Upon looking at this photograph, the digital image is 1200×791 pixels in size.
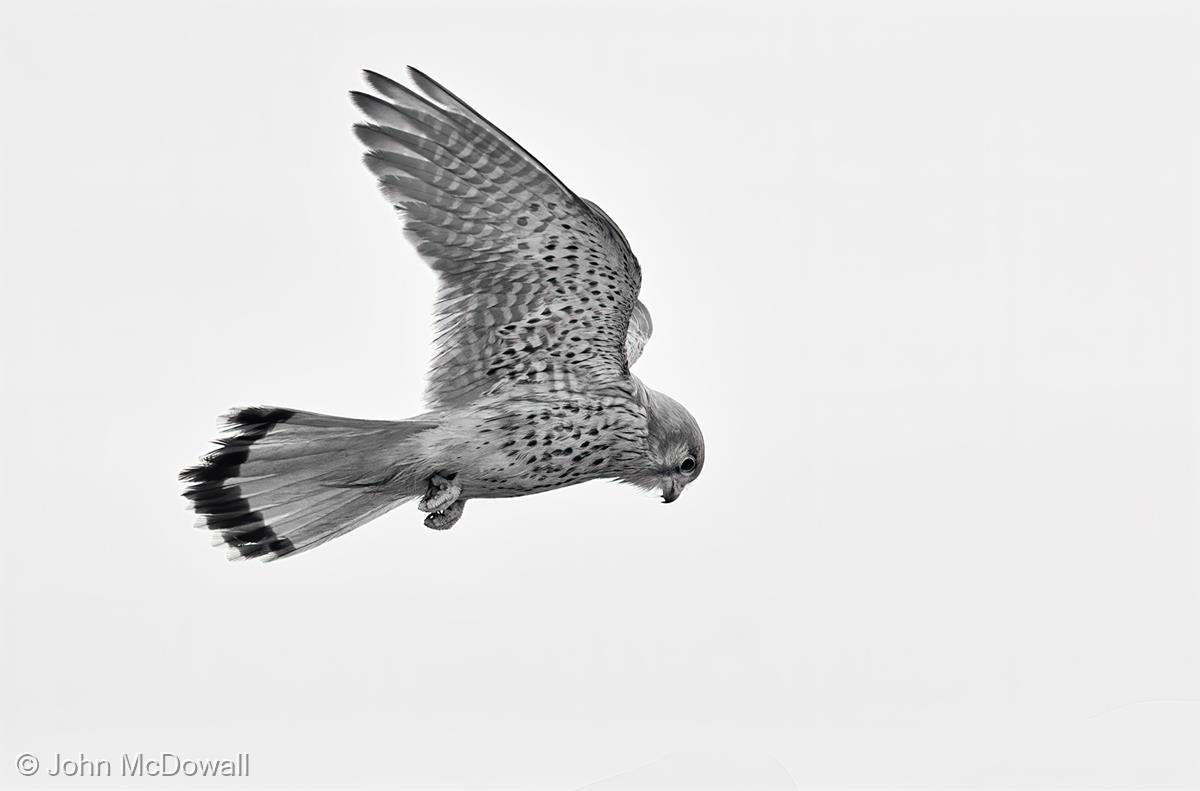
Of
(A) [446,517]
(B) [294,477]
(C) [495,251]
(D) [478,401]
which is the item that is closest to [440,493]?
(A) [446,517]

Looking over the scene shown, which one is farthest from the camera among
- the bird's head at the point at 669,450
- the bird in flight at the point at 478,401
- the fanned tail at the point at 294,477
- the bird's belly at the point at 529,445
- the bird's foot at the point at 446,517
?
the bird's head at the point at 669,450

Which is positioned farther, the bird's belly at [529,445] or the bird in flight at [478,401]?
the bird's belly at [529,445]

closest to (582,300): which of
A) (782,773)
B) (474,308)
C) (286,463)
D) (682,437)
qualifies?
(474,308)

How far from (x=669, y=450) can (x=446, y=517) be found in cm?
107

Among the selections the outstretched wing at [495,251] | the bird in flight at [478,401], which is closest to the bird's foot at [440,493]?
the bird in flight at [478,401]

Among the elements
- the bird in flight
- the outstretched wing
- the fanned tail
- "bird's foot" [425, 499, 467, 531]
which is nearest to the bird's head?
the bird in flight

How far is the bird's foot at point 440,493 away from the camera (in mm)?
6879

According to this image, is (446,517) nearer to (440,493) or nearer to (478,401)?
(440,493)

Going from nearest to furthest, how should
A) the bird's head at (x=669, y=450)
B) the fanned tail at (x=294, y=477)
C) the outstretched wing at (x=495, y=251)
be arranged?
the outstretched wing at (x=495, y=251) → the fanned tail at (x=294, y=477) → the bird's head at (x=669, y=450)

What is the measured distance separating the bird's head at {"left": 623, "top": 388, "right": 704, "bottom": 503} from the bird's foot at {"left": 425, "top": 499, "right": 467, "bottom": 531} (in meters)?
0.79

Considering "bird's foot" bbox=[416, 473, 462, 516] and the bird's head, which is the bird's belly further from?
the bird's head

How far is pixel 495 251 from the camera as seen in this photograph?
6652 millimetres

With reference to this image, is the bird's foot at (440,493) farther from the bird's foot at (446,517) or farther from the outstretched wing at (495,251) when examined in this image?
the outstretched wing at (495,251)

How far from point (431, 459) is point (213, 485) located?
2.99 ft
